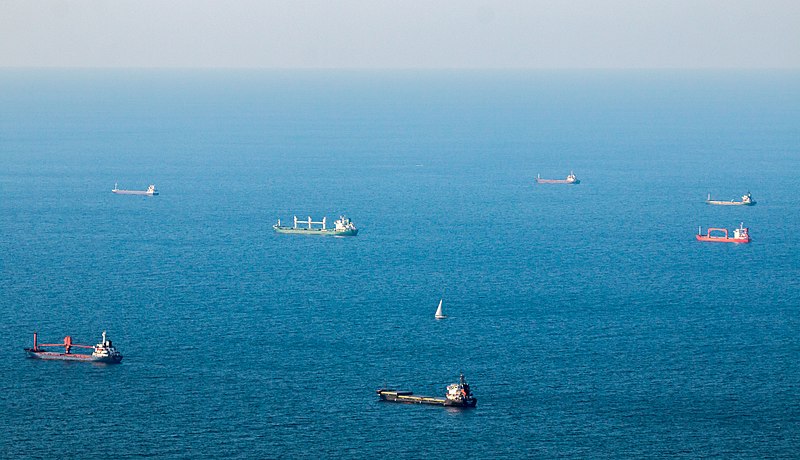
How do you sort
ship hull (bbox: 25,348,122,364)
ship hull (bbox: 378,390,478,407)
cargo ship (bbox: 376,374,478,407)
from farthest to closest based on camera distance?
1. ship hull (bbox: 25,348,122,364)
2. ship hull (bbox: 378,390,478,407)
3. cargo ship (bbox: 376,374,478,407)

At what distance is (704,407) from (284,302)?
210 ft

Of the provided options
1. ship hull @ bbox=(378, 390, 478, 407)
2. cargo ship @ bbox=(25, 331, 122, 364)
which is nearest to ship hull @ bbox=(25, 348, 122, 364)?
cargo ship @ bbox=(25, 331, 122, 364)

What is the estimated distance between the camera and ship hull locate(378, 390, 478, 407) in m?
139

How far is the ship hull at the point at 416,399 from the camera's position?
13900 centimetres

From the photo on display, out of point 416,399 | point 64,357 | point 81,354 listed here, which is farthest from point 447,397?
point 64,357

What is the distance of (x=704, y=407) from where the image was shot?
5517 inches

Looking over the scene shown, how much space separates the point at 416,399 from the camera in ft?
461

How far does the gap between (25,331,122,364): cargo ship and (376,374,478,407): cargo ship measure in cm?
3183

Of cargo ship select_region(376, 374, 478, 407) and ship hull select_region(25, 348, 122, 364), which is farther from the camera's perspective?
ship hull select_region(25, 348, 122, 364)

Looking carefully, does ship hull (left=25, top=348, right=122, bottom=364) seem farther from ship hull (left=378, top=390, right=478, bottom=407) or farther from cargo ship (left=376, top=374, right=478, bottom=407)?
cargo ship (left=376, top=374, right=478, bottom=407)

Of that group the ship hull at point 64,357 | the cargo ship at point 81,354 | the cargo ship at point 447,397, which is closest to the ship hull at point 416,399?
the cargo ship at point 447,397

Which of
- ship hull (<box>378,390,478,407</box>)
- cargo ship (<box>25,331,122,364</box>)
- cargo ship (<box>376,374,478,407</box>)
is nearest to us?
cargo ship (<box>376,374,478,407</box>)

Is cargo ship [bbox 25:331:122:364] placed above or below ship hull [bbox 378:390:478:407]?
above

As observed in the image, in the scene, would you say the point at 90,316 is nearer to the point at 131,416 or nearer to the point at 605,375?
the point at 131,416
